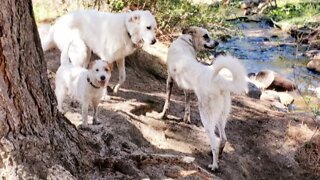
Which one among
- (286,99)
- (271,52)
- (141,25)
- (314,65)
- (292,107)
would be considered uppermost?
(141,25)

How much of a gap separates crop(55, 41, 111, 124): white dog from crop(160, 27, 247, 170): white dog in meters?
1.10

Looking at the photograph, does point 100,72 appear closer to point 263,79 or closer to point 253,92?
point 253,92

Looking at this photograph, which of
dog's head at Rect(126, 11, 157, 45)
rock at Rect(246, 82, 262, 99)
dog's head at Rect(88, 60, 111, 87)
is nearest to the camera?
dog's head at Rect(88, 60, 111, 87)

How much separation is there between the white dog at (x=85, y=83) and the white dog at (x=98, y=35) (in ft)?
3.29

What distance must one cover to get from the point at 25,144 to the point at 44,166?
0.74ft

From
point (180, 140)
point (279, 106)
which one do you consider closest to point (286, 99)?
point (279, 106)

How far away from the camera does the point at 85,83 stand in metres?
5.30

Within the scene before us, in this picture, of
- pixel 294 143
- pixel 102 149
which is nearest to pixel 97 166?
pixel 102 149

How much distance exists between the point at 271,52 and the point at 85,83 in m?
10.7

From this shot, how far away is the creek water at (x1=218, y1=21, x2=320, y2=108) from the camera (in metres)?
12.9

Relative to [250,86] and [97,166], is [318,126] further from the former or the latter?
[97,166]

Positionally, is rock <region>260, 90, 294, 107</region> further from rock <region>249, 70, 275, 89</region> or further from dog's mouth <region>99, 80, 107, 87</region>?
dog's mouth <region>99, 80, 107, 87</region>

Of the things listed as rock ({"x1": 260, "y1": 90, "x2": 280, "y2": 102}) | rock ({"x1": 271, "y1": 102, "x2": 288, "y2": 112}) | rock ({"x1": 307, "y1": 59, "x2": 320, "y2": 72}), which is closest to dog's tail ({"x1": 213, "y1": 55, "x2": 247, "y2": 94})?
rock ({"x1": 271, "y1": 102, "x2": 288, "y2": 112})

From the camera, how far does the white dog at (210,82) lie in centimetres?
500
